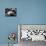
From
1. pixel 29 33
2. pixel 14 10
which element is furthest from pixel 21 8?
pixel 29 33

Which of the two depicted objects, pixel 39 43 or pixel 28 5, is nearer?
pixel 39 43

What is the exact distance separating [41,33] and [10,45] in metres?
0.74

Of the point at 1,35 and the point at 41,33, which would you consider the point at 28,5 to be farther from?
the point at 1,35

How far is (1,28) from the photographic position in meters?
2.84

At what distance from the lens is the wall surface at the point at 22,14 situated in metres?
2.84

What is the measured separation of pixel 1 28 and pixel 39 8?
0.99m

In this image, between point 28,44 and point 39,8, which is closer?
point 28,44

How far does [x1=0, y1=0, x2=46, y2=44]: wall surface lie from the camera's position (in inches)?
112

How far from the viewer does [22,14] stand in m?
2.86

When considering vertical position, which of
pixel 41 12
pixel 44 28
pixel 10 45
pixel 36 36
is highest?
pixel 41 12

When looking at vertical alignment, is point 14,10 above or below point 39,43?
above

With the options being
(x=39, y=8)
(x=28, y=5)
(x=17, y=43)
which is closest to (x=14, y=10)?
(x=28, y=5)

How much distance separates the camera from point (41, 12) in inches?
113

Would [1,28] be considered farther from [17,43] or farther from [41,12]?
[41,12]
